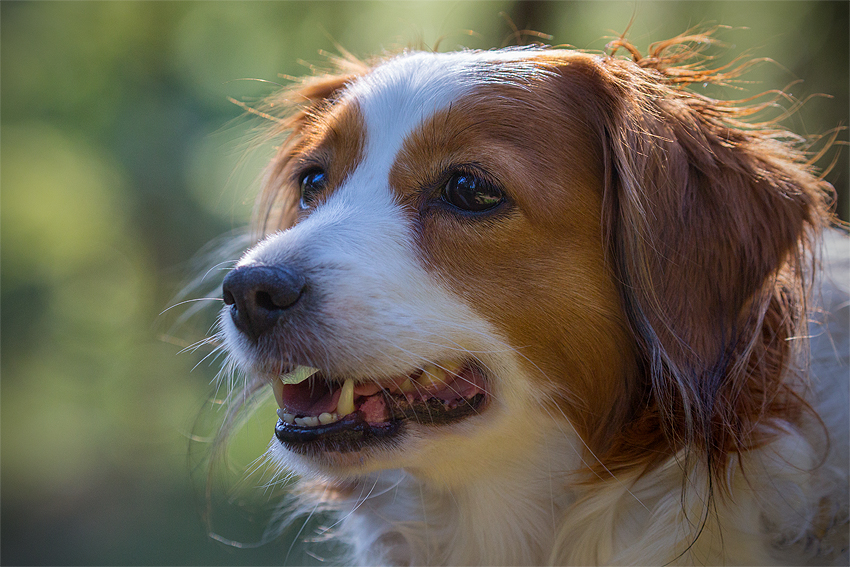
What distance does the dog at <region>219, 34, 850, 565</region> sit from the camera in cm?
170

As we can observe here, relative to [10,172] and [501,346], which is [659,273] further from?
[10,172]

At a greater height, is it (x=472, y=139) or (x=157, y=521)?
(x=472, y=139)

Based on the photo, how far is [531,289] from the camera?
174 cm

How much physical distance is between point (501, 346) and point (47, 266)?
743 cm

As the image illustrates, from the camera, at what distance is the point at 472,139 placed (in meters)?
1.82

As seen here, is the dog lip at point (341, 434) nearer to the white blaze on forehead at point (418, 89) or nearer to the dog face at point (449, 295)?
the dog face at point (449, 295)

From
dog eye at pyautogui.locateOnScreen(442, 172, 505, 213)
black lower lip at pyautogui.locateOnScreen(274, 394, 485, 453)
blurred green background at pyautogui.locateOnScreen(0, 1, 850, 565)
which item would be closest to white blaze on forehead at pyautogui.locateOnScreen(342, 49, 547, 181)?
dog eye at pyautogui.locateOnScreen(442, 172, 505, 213)

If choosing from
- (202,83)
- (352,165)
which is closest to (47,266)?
(202,83)

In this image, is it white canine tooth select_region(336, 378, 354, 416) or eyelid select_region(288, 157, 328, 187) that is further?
eyelid select_region(288, 157, 328, 187)

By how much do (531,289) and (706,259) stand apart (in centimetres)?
45

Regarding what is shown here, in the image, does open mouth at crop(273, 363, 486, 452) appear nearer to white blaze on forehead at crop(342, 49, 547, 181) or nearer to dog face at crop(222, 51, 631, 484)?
dog face at crop(222, 51, 631, 484)

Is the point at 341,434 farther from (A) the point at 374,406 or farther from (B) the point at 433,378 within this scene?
(B) the point at 433,378

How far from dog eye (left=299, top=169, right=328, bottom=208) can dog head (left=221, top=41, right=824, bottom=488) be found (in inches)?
10.1

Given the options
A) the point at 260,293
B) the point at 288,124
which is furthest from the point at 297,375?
the point at 288,124
